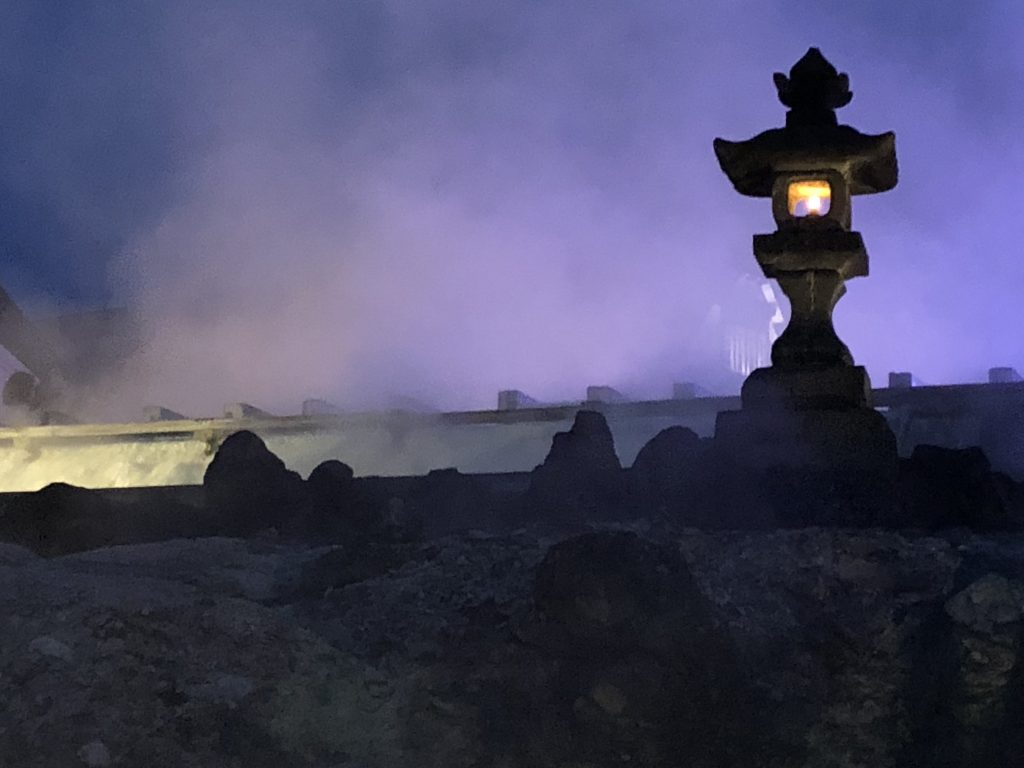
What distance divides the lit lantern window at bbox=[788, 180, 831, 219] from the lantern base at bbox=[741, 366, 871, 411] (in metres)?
0.89

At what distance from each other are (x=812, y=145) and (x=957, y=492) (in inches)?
80.5

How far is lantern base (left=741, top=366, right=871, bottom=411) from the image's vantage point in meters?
5.09

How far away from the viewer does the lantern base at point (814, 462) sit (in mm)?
4312

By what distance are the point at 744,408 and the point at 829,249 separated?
925mm

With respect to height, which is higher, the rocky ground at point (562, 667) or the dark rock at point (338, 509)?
the dark rock at point (338, 509)

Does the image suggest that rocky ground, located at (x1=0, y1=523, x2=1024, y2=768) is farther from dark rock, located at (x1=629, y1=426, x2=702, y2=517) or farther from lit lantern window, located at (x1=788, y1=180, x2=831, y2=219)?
lit lantern window, located at (x1=788, y1=180, x2=831, y2=219)

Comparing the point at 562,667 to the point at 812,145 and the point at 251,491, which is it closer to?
the point at 251,491

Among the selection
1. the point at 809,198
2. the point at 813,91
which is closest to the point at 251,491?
the point at 809,198

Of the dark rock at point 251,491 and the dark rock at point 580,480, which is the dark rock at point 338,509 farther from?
the dark rock at point 580,480

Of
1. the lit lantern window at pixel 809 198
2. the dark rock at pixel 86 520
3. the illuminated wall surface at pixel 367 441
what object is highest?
the lit lantern window at pixel 809 198

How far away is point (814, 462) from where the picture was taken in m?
4.88

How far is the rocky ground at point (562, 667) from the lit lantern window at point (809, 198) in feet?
8.43

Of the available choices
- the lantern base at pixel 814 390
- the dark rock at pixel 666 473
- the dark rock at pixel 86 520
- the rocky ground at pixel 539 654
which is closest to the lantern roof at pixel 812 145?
the lantern base at pixel 814 390

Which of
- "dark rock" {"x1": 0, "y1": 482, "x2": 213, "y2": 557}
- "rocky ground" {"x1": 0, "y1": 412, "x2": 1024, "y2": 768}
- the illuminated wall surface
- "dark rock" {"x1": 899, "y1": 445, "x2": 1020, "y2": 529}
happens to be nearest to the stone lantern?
"dark rock" {"x1": 899, "y1": 445, "x2": 1020, "y2": 529}
